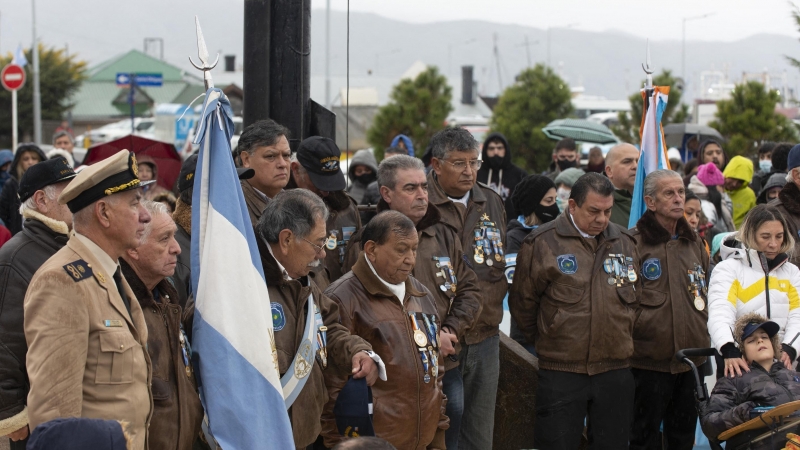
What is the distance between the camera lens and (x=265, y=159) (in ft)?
18.4

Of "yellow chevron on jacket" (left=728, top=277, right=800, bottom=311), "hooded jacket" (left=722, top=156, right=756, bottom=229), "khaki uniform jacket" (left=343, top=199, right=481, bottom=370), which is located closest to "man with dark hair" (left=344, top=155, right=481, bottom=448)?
"khaki uniform jacket" (left=343, top=199, right=481, bottom=370)

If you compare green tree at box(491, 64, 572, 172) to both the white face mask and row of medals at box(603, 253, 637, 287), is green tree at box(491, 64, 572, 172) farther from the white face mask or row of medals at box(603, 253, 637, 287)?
row of medals at box(603, 253, 637, 287)

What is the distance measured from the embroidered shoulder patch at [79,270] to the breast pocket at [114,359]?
221mm

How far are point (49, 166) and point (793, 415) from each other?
13.3 feet

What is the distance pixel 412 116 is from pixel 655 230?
53.0 feet

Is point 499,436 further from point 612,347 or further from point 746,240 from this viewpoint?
point 746,240

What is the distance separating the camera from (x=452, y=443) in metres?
5.92

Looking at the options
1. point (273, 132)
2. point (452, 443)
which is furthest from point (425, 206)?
point (452, 443)

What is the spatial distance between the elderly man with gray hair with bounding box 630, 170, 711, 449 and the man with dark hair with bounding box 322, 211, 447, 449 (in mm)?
1881

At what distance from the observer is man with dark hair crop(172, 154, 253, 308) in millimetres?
5090

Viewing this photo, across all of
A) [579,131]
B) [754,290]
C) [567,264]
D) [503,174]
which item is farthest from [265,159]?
[579,131]

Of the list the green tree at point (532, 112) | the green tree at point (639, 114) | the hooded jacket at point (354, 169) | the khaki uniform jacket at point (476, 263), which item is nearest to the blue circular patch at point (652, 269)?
the khaki uniform jacket at point (476, 263)

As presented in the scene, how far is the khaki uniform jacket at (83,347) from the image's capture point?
135 inches

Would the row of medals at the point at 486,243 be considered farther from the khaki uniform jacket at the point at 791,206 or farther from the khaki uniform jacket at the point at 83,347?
the khaki uniform jacket at the point at 83,347
